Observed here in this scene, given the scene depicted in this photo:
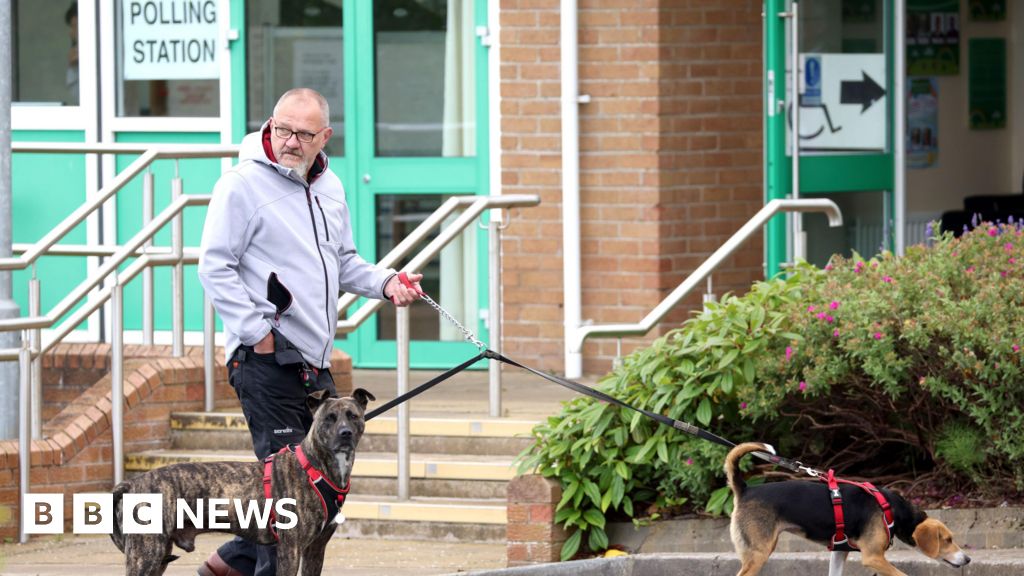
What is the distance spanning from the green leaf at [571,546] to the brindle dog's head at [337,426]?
7.14 feet

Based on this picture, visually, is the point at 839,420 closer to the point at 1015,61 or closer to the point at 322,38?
the point at 322,38

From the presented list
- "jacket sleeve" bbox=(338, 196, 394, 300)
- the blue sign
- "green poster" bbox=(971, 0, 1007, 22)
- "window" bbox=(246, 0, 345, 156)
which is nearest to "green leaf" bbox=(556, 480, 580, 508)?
"jacket sleeve" bbox=(338, 196, 394, 300)

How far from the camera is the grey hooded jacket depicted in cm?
563

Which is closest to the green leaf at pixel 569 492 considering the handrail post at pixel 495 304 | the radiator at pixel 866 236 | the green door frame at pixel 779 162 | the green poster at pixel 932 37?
the handrail post at pixel 495 304

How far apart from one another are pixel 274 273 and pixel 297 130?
0.47m

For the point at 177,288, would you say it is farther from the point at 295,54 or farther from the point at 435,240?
the point at 295,54

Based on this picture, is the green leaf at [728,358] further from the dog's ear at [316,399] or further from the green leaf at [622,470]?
the dog's ear at [316,399]

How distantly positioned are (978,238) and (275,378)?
3440 millimetres

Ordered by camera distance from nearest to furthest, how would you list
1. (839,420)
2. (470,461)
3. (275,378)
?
(275,378)
(839,420)
(470,461)

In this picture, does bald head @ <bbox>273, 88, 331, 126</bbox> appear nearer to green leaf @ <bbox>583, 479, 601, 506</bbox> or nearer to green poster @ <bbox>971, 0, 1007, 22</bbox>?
green leaf @ <bbox>583, 479, 601, 506</bbox>

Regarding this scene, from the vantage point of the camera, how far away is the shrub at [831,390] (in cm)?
689

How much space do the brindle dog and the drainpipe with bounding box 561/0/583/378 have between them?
4860 mm

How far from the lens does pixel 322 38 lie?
11.2 metres

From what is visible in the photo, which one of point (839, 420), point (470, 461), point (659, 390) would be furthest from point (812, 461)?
point (470, 461)
